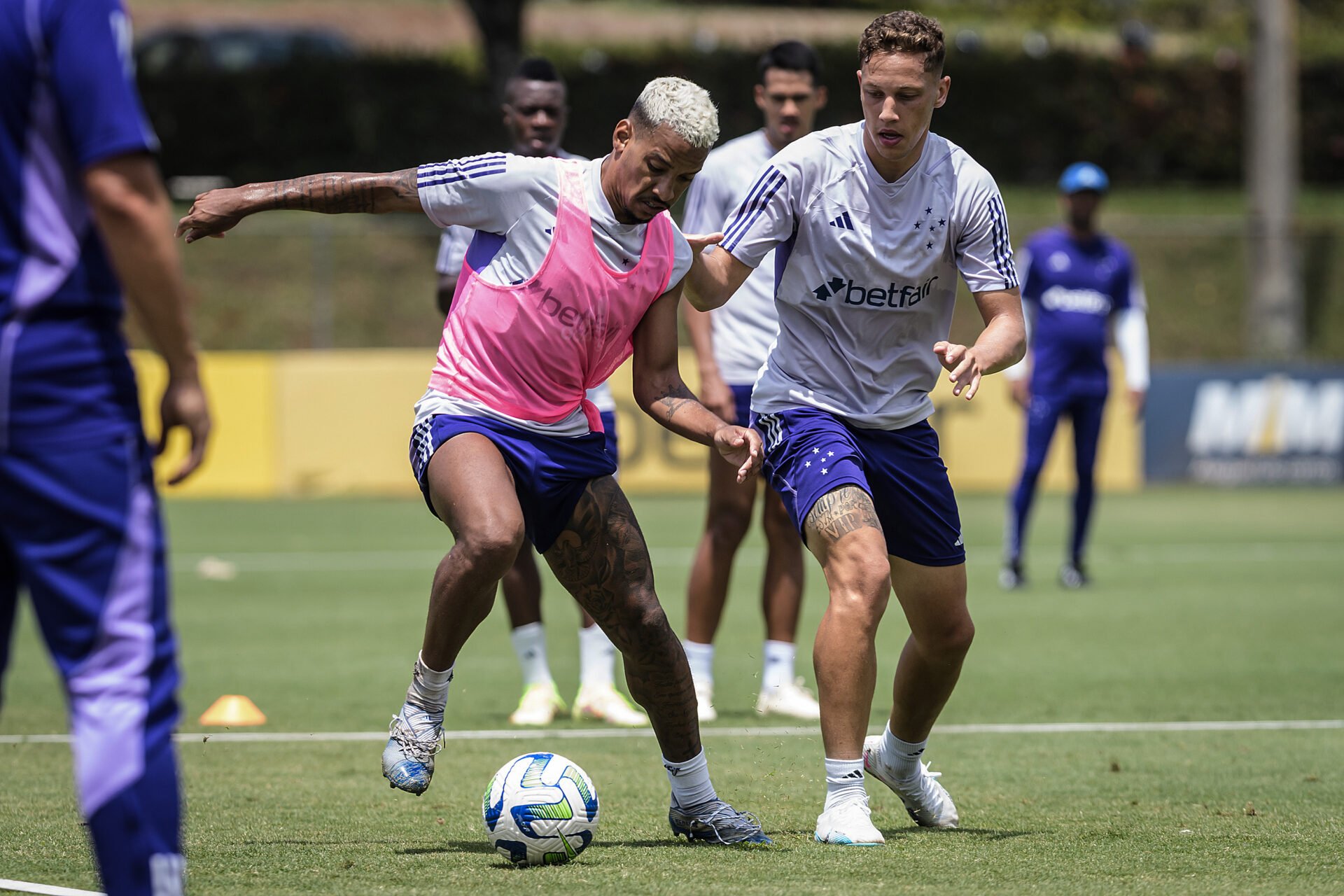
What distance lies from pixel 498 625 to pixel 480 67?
74.0 feet

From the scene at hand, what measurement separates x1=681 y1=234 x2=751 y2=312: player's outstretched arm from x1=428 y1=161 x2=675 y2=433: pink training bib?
193 mm

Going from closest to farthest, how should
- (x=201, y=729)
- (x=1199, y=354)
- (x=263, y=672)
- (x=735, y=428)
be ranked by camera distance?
(x=735, y=428) → (x=201, y=729) → (x=263, y=672) → (x=1199, y=354)

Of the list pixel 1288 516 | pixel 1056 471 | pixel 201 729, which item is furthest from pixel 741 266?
pixel 1056 471

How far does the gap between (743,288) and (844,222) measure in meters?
2.41

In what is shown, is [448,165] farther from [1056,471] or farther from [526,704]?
[1056,471]

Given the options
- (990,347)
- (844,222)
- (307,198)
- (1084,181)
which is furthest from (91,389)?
(1084,181)

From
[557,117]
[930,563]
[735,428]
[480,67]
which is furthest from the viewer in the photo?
[480,67]

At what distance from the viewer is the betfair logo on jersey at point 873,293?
5238 mm

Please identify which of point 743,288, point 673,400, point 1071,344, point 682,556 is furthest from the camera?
point 682,556

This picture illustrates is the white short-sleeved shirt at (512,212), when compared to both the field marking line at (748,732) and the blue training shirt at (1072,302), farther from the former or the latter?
the blue training shirt at (1072,302)

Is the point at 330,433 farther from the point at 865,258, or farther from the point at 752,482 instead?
the point at 865,258

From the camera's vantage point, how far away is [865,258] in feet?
17.1

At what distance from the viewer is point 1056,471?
19.7 meters

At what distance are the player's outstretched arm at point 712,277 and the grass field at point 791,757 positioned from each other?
1583mm
